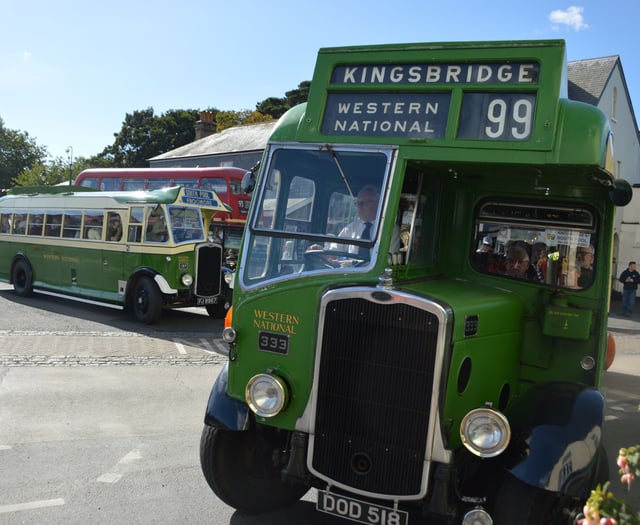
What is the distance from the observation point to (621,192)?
14.1 feet

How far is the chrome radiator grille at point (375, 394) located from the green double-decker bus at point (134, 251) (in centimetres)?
907

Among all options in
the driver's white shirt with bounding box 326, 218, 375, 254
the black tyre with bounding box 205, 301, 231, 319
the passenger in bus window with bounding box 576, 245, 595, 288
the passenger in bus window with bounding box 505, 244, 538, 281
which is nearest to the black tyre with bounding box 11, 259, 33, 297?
the black tyre with bounding box 205, 301, 231, 319

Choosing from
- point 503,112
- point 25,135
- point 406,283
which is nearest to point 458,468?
point 406,283

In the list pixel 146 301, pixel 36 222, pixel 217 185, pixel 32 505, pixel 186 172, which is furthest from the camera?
pixel 186 172

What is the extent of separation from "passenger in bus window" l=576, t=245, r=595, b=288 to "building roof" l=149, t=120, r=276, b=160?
2813cm

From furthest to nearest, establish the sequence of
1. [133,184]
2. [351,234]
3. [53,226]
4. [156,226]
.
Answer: [133,184] < [53,226] < [156,226] < [351,234]

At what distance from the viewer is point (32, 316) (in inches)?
492

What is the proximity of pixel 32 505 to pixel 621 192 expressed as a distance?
15.5ft

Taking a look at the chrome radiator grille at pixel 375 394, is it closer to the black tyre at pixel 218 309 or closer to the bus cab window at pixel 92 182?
the black tyre at pixel 218 309

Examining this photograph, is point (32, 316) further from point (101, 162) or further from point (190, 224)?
point (101, 162)

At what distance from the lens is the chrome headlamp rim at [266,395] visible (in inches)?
152

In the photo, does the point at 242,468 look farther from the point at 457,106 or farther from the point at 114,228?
the point at 114,228

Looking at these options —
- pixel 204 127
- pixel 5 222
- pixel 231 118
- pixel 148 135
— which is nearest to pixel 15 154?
pixel 148 135

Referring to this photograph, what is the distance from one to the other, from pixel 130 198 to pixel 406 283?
1015cm
